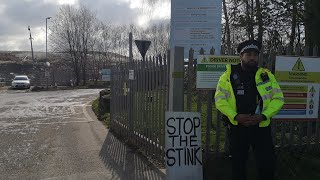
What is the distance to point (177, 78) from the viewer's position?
6.06 metres

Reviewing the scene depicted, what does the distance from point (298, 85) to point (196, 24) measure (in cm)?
390

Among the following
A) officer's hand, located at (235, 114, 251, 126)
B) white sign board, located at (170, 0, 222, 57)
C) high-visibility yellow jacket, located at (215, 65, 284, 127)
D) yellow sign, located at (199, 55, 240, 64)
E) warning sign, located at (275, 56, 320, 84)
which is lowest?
officer's hand, located at (235, 114, 251, 126)

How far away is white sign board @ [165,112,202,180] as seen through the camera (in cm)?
550

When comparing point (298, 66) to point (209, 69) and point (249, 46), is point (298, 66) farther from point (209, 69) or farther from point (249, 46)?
point (249, 46)

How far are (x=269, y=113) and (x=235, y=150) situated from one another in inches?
23.3

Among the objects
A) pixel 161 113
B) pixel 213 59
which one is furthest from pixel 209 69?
pixel 161 113

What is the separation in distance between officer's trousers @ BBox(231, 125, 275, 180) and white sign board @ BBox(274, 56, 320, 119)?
1965 mm

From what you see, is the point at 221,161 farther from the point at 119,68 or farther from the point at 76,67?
the point at 76,67

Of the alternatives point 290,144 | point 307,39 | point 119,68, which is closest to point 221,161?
point 290,144

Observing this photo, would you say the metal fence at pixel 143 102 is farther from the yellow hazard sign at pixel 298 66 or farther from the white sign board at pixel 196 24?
the yellow hazard sign at pixel 298 66

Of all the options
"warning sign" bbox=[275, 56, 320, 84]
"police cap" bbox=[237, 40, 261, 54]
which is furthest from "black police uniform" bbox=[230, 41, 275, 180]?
"warning sign" bbox=[275, 56, 320, 84]

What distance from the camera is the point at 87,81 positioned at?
52406mm

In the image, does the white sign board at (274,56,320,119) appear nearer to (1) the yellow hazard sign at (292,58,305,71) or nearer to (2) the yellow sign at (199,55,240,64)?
(1) the yellow hazard sign at (292,58,305,71)

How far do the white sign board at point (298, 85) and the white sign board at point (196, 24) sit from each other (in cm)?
351
